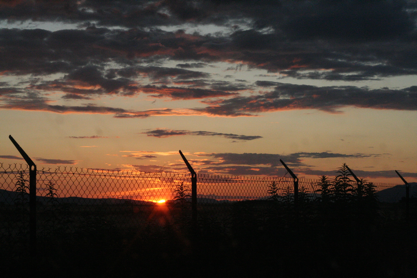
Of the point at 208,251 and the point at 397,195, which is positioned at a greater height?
the point at 208,251

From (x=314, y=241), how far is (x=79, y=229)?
20.5ft

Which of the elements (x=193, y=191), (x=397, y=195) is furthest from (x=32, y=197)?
(x=397, y=195)

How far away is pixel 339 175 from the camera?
1299 cm

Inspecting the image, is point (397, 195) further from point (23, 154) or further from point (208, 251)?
point (23, 154)

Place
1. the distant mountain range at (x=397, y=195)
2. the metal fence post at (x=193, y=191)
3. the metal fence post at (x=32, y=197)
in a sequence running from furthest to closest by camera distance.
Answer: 1. the distant mountain range at (x=397, y=195)
2. the metal fence post at (x=193, y=191)
3. the metal fence post at (x=32, y=197)

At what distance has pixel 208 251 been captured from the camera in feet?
27.0

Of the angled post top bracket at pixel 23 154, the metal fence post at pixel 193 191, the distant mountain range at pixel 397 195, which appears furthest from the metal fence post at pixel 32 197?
the distant mountain range at pixel 397 195

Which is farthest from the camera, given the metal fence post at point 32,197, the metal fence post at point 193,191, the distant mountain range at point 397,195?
the distant mountain range at point 397,195

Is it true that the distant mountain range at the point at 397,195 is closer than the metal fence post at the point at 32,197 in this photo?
No

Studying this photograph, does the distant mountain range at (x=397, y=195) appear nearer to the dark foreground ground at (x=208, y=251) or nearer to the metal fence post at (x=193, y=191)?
the dark foreground ground at (x=208, y=251)

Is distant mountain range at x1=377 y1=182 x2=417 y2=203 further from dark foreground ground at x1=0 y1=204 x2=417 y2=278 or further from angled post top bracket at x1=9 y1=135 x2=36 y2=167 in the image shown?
angled post top bracket at x1=9 y1=135 x2=36 y2=167

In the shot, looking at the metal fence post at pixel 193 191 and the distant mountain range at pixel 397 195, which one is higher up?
Answer: the metal fence post at pixel 193 191

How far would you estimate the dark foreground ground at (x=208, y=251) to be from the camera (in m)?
6.80

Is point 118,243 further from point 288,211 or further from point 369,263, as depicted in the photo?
point 369,263
